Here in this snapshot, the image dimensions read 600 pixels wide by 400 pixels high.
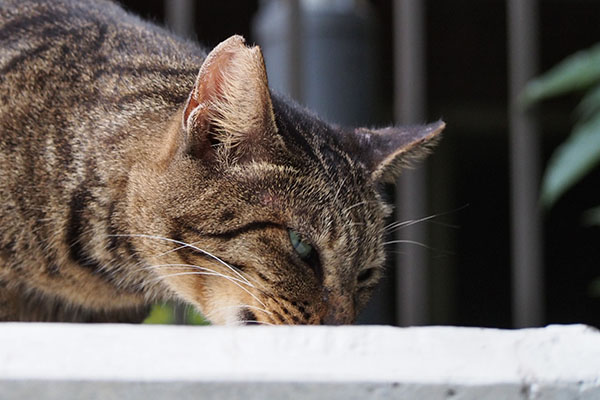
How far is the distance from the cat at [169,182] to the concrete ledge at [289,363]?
0.62m

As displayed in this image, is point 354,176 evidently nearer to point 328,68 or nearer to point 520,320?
point 328,68

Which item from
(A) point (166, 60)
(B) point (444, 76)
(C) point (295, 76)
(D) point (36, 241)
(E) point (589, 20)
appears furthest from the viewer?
(B) point (444, 76)

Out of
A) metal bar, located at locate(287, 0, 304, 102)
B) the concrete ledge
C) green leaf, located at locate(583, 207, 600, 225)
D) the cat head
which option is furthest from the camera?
metal bar, located at locate(287, 0, 304, 102)

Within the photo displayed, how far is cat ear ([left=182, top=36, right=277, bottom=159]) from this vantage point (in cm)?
135

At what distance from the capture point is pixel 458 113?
531 cm

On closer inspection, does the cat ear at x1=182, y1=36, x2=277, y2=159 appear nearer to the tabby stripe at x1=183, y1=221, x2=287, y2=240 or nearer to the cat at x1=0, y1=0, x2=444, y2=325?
the cat at x1=0, y1=0, x2=444, y2=325

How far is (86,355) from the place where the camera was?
30.5 inches

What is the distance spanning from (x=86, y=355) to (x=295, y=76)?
1.98 metres

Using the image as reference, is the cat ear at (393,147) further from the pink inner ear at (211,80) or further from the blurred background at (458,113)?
the pink inner ear at (211,80)

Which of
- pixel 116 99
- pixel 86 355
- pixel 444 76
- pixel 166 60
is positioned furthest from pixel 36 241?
pixel 444 76

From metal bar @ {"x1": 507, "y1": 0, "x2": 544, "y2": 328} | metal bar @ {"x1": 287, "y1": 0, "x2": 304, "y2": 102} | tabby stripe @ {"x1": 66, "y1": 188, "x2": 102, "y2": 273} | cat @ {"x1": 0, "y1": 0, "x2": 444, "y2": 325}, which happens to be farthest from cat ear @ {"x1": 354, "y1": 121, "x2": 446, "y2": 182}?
metal bar @ {"x1": 507, "y1": 0, "x2": 544, "y2": 328}

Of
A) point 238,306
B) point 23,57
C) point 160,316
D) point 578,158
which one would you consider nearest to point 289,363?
point 238,306

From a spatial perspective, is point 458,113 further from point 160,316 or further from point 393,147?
point 393,147

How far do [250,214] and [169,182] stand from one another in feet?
0.57
